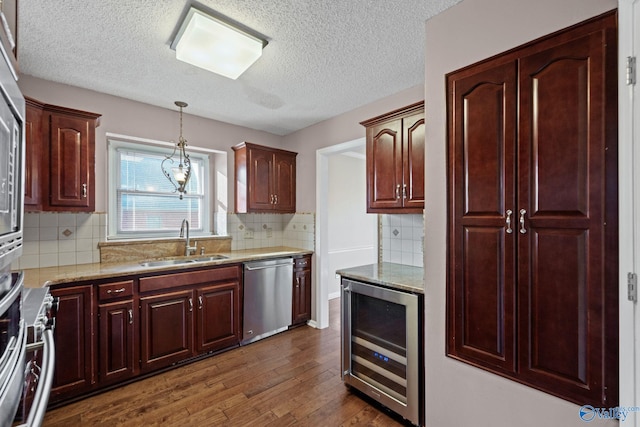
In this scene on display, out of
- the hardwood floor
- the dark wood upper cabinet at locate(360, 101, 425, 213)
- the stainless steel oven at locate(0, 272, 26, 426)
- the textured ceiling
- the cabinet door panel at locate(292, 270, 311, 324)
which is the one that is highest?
the textured ceiling

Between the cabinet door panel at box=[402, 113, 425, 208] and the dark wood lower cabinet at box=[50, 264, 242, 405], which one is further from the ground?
the cabinet door panel at box=[402, 113, 425, 208]

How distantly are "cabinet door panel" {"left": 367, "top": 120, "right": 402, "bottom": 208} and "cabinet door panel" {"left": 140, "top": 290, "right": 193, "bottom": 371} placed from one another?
1.95 m

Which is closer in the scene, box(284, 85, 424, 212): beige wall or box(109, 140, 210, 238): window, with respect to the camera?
box(284, 85, 424, 212): beige wall

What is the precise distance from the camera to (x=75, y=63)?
219cm

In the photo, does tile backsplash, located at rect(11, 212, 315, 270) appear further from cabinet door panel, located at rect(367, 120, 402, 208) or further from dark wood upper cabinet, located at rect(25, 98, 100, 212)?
cabinet door panel, located at rect(367, 120, 402, 208)

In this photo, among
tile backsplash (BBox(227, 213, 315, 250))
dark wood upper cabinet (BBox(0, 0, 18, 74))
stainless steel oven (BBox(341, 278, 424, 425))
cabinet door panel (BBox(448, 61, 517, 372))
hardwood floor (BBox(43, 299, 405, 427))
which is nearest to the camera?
dark wood upper cabinet (BBox(0, 0, 18, 74))

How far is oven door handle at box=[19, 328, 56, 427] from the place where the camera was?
0.67m

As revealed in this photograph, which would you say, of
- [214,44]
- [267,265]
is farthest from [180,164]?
[214,44]

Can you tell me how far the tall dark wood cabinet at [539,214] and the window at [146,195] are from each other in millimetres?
3000

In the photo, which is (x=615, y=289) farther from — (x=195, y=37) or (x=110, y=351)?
(x=110, y=351)

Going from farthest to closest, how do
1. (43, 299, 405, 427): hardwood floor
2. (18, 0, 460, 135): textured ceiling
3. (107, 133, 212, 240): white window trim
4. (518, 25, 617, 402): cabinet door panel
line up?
1. (107, 133, 212, 240): white window trim
2. (43, 299, 405, 427): hardwood floor
3. (18, 0, 460, 135): textured ceiling
4. (518, 25, 617, 402): cabinet door panel
